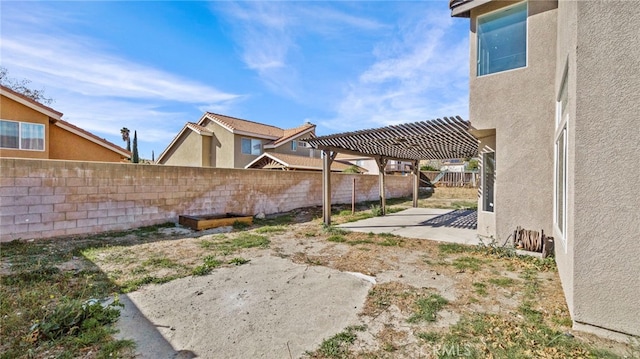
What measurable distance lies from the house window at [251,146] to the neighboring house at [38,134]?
29.3 ft

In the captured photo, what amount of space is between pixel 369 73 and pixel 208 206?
10.2 meters

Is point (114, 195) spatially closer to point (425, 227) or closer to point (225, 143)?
point (425, 227)

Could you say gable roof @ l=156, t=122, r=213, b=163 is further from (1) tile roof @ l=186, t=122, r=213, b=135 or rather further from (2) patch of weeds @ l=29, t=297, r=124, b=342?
(2) patch of weeds @ l=29, t=297, r=124, b=342

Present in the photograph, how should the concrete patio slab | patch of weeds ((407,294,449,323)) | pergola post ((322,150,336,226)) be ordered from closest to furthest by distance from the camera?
patch of weeds ((407,294,449,323)) < the concrete patio slab < pergola post ((322,150,336,226))

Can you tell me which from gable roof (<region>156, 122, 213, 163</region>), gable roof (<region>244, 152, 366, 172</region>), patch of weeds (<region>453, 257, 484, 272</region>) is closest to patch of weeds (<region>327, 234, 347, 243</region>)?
patch of weeds (<region>453, 257, 484, 272</region>)

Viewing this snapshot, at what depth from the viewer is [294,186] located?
535 inches

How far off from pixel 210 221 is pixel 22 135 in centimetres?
1163

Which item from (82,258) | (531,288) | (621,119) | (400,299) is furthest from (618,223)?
(82,258)

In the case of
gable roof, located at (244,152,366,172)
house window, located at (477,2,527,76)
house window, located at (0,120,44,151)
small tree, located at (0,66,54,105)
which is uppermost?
small tree, located at (0,66,54,105)

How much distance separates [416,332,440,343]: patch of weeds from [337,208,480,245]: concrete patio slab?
4.97m

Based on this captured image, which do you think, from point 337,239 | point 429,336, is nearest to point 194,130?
point 337,239

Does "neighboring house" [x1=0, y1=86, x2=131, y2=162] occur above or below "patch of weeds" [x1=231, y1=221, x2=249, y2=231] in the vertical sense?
above

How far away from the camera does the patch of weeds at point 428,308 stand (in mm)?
3379

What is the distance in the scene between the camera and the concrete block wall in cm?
674
